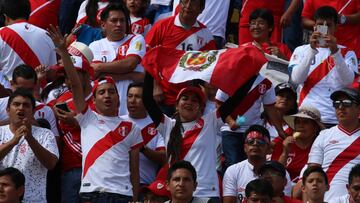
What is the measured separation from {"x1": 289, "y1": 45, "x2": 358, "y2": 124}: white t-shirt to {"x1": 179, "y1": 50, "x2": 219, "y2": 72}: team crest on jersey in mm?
1240

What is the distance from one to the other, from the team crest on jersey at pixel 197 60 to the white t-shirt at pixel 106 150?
1.19 metres

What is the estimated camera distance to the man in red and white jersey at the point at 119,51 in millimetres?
18406

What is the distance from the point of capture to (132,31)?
64.7 ft

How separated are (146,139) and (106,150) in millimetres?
1137

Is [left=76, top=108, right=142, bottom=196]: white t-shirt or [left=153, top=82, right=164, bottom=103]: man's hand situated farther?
[left=153, top=82, right=164, bottom=103]: man's hand

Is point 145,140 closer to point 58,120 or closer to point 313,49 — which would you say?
point 58,120

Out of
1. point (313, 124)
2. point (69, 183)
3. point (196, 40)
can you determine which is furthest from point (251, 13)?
point (69, 183)

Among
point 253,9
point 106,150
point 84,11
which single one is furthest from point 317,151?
point 84,11

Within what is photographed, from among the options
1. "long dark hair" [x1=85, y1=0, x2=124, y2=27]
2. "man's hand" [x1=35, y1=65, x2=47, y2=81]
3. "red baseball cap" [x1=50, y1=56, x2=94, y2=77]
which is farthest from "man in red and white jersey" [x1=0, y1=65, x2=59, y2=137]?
"long dark hair" [x1=85, y1=0, x2=124, y2=27]

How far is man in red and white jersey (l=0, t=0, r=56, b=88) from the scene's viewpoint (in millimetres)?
18203

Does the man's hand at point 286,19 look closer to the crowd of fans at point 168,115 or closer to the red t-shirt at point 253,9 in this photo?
the red t-shirt at point 253,9

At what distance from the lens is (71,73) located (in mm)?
16578

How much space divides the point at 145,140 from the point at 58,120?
3.25 ft

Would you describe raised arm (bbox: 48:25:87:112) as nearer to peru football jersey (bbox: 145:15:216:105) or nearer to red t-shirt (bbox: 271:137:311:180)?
peru football jersey (bbox: 145:15:216:105)
